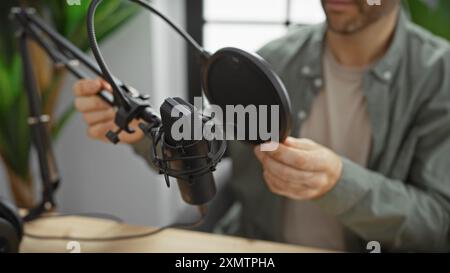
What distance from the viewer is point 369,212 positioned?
601 millimetres

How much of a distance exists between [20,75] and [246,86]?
1.92 feet

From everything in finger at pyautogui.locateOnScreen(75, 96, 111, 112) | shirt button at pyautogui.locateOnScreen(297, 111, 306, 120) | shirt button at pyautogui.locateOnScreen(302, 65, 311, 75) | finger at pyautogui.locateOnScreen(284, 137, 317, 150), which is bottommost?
finger at pyautogui.locateOnScreen(284, 137, 317, 150)

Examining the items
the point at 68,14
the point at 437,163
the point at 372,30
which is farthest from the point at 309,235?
the point at 68,14

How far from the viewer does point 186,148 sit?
35cm

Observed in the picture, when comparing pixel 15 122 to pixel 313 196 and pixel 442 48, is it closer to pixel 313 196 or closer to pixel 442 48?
pixel 313 196

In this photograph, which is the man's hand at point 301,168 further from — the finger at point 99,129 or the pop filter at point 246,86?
the finger at point 99,129

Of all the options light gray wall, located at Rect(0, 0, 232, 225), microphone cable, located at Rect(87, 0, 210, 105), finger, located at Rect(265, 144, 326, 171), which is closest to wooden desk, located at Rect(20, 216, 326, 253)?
light gray wall, located at Rect(0, 0, 232, 225)

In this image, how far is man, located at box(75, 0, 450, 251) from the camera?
0.52 meters

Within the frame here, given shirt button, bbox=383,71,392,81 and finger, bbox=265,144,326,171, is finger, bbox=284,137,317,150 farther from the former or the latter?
shirt button, bbox=383,71,392,81

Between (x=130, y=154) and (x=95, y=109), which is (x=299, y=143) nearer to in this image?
(x=95, y=109)

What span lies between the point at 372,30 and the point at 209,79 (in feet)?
0.67

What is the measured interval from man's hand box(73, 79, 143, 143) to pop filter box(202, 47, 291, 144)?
0.34ft

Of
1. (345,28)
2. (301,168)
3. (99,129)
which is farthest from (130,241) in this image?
(345,28)

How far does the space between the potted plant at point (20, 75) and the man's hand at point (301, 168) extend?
9.1 inches
